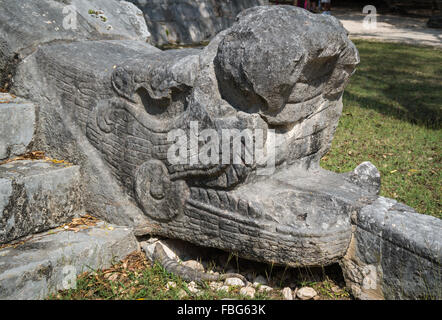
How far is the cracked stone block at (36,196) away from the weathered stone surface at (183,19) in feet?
18.8

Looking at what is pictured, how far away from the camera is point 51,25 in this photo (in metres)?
3.63

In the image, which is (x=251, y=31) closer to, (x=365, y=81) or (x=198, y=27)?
(x=365, y=81)

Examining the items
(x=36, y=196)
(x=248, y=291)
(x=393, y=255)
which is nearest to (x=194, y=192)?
(x=248, y=291)

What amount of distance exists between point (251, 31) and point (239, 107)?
0.42 m

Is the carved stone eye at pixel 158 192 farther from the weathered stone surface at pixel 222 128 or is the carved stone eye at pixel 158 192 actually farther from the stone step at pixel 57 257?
the stone step at pixel 57 257

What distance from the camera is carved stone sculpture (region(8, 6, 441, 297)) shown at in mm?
2465

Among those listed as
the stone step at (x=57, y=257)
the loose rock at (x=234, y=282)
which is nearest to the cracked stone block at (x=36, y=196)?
the stone step at (x=57, y=257)

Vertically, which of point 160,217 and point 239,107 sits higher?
point 239,107

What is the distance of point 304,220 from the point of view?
2.53 metres

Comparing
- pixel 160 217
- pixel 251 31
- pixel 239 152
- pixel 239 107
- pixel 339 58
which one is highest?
pixel 251 31

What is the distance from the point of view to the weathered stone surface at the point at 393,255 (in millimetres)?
2271

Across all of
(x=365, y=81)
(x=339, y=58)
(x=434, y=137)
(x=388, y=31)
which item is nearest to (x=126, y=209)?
(x=339, y=58)

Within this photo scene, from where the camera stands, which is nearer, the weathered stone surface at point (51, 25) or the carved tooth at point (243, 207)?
the carved tooth at point (243, 207)

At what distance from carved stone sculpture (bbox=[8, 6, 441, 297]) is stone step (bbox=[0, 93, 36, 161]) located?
0.21m
